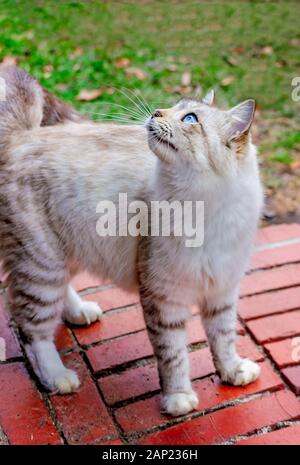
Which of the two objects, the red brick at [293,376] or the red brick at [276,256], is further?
the red brick at [276,256]

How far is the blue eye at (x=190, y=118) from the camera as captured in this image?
83.7 inches

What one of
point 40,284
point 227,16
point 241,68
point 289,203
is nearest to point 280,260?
point 289,203

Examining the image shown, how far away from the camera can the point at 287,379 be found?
2646 millimetres

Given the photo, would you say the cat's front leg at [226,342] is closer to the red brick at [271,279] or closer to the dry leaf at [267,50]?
the red brick at [271,279]

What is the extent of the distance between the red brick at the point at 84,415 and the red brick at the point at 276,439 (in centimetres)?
50

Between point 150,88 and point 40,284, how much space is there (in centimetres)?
242

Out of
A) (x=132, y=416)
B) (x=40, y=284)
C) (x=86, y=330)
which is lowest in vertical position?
(x=132, y=416)

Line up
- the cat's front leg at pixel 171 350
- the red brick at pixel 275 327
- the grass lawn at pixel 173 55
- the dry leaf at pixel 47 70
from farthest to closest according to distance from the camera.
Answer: the dry leaf at pixel 47 70 → the grass lawn at pixel 173 55 → the red brick at pixel 275 327 → the cat's front leg at pixel 171 350

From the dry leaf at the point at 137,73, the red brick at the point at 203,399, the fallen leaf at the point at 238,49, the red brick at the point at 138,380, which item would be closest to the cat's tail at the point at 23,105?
the red brick at the point at 138,380

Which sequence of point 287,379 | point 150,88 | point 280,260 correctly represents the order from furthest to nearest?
point 150,88 < point 280,260 < point 287,379

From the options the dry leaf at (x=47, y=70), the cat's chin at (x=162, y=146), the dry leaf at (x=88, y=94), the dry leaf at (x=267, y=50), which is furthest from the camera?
the dry leaf at (x=267, y=50)

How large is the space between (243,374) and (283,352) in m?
0.25

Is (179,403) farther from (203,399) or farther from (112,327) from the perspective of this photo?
(112,327)
